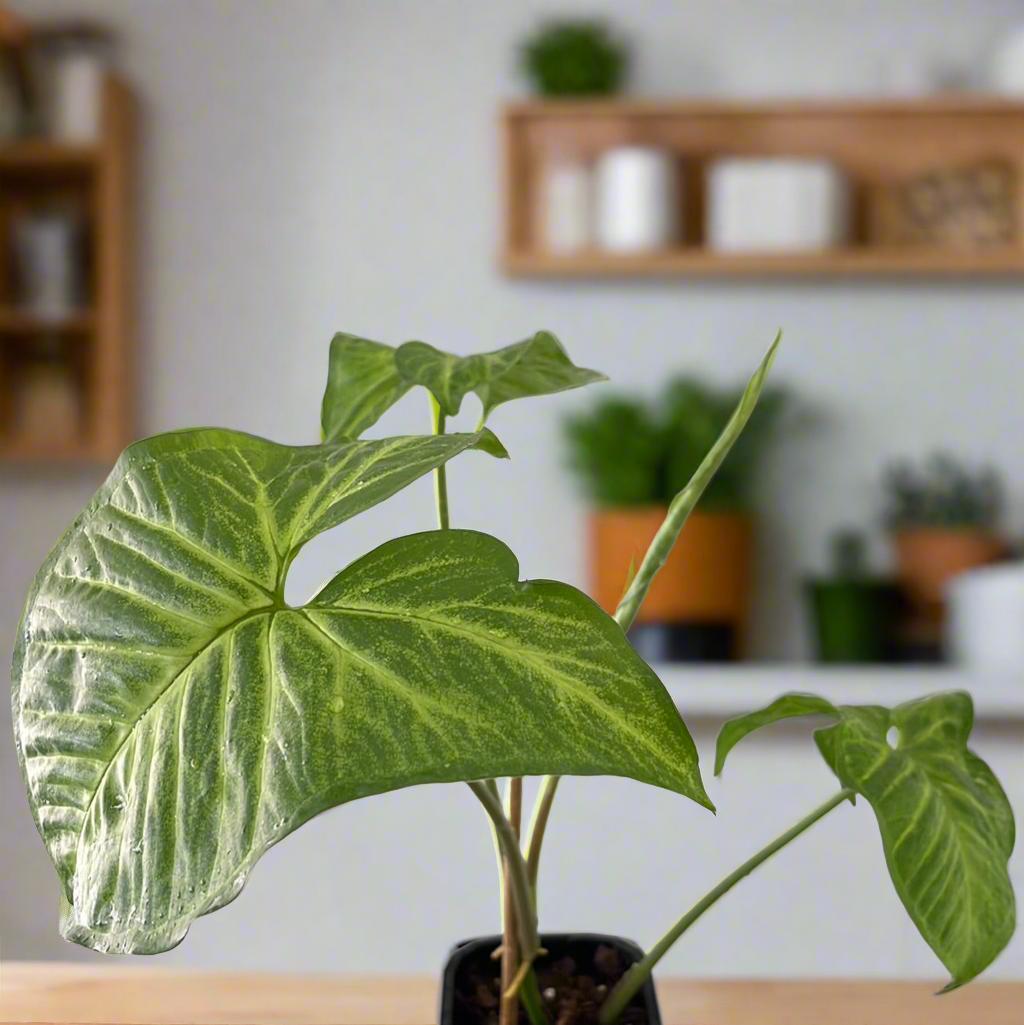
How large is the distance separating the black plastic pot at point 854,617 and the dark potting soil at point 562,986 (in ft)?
4.87

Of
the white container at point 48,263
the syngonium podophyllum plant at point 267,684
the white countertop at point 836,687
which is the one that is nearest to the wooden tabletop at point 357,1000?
the syngonium podophyllum plant at point 267,684

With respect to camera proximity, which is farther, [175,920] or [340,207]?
[340,207]

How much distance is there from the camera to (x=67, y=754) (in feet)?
0.97

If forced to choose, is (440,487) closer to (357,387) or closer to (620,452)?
(357,387)

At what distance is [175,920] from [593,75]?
76.0 inches

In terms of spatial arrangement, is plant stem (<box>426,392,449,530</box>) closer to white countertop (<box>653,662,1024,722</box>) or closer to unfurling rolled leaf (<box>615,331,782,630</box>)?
unfurling rolled leaf (<box>615,331,782,630</box>)

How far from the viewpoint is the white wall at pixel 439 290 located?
2.06 metres

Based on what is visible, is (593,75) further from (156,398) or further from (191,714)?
(191,714)

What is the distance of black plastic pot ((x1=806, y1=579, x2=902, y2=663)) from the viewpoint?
1.87 metres

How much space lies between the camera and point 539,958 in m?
0.47

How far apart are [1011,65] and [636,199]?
669 millimetres

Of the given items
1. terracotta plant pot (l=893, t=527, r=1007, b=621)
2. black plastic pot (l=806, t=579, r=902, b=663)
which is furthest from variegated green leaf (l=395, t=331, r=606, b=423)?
terracotta plant pot (l=893, t=527, r=1007, b=621)

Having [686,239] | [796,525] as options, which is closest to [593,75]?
[686,239]

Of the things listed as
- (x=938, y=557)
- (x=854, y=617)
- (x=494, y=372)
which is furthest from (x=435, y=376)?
(x=938, y=557)
